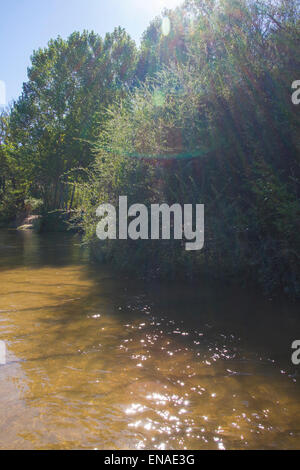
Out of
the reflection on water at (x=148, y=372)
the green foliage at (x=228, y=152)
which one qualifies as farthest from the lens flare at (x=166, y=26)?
the reflection on water at (x=148, y=372)

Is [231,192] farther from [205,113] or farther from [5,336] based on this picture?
[5,336]

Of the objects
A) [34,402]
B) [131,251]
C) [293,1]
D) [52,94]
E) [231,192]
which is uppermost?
[52,94]

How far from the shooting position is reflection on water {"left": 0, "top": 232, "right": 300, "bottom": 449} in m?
2.76

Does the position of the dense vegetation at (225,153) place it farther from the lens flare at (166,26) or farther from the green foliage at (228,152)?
the lens flare at (166,26)

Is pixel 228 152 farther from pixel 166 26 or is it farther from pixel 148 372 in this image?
pixel 166 26

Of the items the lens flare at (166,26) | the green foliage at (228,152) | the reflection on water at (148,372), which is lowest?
the reflection on water at (148,372)

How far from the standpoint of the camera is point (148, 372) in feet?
12.4

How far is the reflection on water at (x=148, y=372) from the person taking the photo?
276 centimetres

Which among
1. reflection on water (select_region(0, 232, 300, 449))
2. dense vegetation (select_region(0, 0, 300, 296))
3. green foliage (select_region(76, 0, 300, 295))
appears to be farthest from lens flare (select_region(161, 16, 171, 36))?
reflection on water (select_region(0, 232, 300, 449))

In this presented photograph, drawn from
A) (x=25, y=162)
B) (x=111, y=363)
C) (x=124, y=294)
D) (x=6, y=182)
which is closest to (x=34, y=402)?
(x=111, y=363)

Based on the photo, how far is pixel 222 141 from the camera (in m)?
7.49

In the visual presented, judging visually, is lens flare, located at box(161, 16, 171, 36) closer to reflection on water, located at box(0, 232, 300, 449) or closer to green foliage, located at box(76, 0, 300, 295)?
green foliage, located at box(76, 0, 300, 295)

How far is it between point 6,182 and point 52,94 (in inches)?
647

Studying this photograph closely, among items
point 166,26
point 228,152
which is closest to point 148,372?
point 228,152
